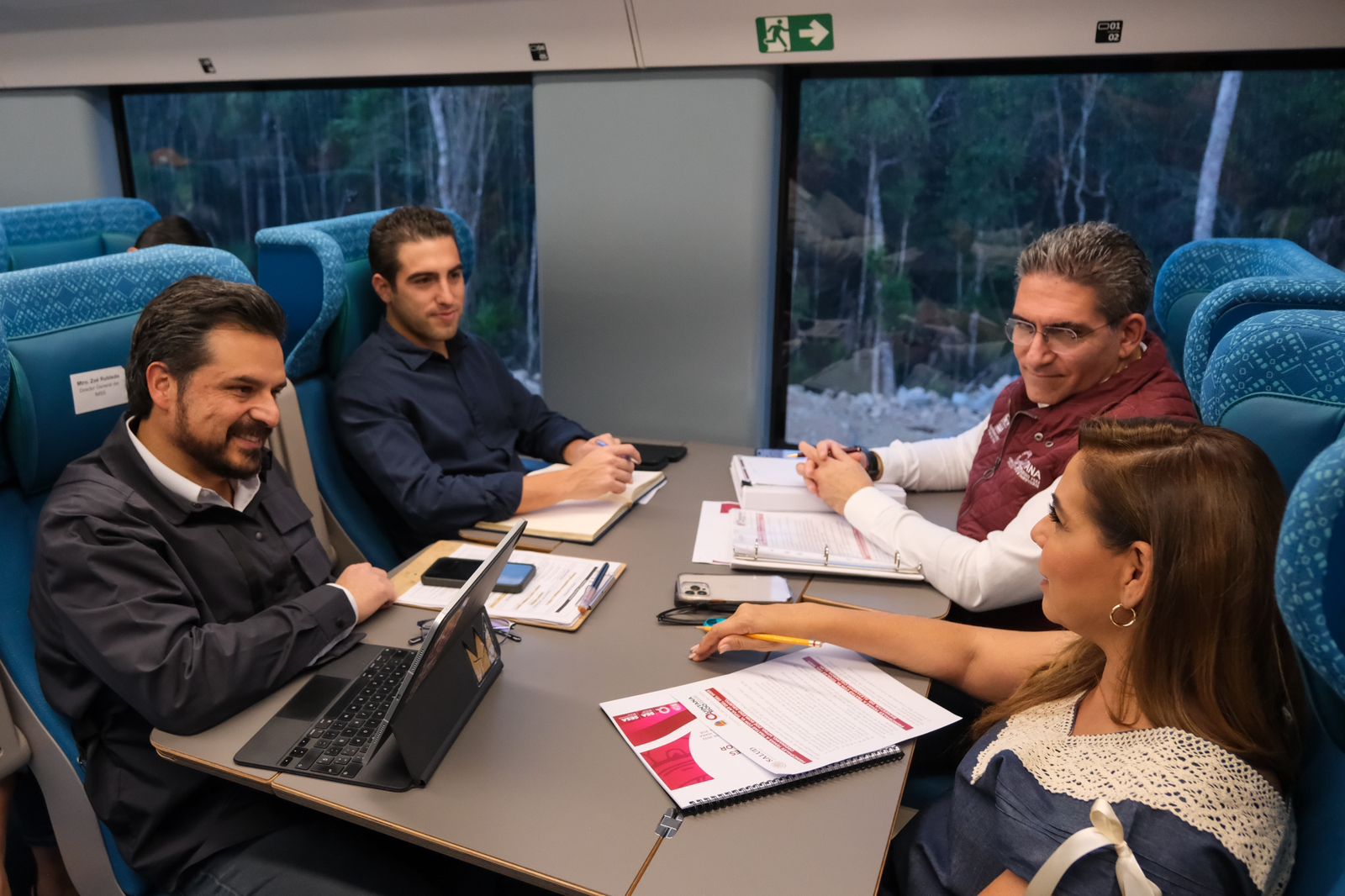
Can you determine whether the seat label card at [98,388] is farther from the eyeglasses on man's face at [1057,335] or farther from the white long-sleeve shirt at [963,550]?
the eyeglasses on man's face at [1057,335]

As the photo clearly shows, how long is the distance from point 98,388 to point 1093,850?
1.56 meters

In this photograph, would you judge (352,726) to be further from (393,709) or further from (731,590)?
(731,590)

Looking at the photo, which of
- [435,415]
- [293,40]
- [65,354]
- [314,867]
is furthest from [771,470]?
[293,40]

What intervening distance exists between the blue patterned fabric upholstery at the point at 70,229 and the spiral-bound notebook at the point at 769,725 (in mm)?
3073

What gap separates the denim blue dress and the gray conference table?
A: 0.11 m

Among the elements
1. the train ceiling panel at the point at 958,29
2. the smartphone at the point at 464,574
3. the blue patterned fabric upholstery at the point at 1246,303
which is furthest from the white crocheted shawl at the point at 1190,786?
the train ceiling panel at the point at 958,29

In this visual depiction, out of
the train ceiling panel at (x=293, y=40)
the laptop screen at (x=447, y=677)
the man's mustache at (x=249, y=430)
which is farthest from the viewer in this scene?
the train ceiling panel at (x=293, y=40)

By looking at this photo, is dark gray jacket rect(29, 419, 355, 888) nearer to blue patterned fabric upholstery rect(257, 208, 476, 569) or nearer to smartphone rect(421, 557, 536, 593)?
smartphone rect(421, 557, 536, 593)

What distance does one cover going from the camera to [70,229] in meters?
3.48

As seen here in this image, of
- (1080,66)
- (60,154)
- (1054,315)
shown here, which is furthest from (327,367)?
(60,154)

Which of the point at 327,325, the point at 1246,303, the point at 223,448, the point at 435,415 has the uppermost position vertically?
the point at 1246,303

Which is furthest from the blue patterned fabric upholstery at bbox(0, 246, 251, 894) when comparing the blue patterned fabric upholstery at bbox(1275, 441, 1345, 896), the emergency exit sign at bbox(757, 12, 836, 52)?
the emergency exit sign at bbox(757, 12, 836, 52)

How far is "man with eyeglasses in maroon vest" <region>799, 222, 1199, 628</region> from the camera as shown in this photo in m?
1.61

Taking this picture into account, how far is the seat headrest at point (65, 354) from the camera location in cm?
143
